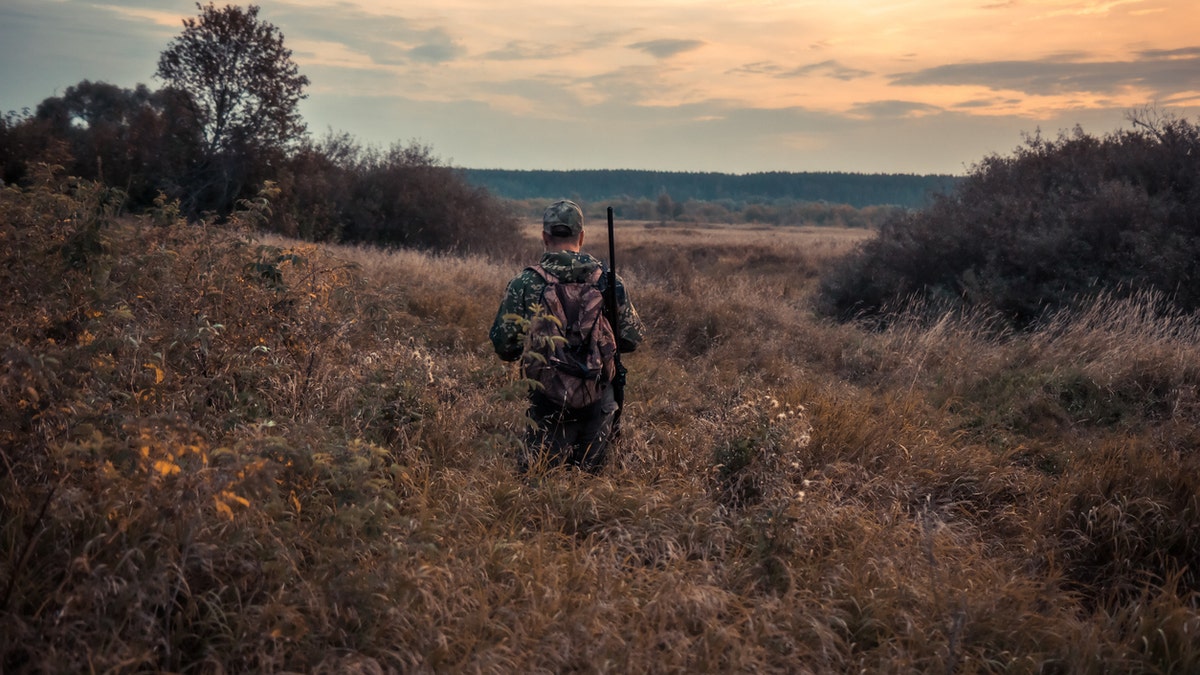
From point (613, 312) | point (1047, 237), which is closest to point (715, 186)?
point (1047, 237)

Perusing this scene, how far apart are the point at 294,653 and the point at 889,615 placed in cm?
232

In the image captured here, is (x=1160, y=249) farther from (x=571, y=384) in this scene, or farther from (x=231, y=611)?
(x=231, y=611)

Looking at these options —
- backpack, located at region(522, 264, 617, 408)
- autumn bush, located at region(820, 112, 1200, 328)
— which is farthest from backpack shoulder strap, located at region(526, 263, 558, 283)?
autumn bush, located at region(820, 112, 1200, 328)

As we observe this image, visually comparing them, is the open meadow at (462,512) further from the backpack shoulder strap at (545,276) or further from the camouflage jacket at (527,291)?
the backpack shoulder strap at (545,276)

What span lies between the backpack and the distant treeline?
12184cm


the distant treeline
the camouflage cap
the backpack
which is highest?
the distant treeline

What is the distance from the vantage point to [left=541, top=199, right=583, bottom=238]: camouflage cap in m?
4.54

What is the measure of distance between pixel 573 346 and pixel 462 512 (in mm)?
1033

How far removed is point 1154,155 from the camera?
1377cm

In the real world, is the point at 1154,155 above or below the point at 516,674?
above

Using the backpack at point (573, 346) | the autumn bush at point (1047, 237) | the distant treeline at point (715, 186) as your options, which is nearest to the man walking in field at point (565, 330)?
the backpack at point (573, 346)

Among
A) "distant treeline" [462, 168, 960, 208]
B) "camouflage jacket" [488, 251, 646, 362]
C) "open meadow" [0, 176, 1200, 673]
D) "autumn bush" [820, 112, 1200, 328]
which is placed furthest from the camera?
"distant treeline" [462, 168, 960, 208]

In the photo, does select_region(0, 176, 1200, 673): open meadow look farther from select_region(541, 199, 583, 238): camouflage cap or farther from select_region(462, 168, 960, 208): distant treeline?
select_region(462, 168, 960, 208): distant treeline

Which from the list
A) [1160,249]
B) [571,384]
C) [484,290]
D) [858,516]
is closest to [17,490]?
[571,384]
